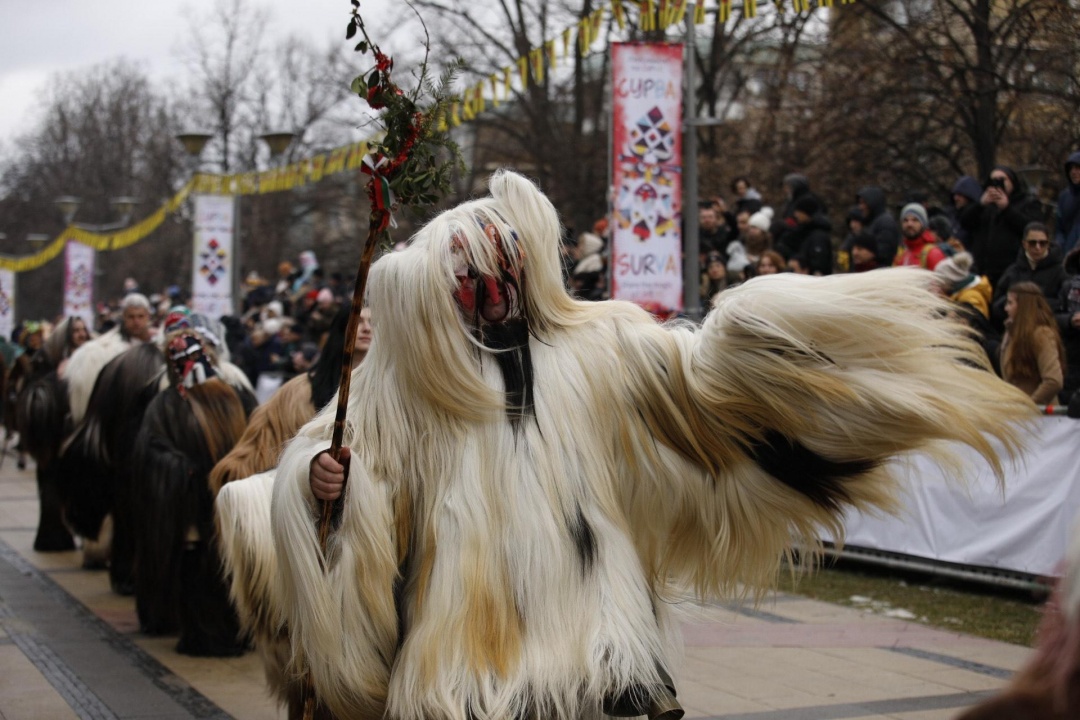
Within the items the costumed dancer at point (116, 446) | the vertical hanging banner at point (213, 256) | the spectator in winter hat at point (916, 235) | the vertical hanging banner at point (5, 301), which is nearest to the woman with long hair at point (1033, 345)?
the spectator in winter hat at point (916, 235)

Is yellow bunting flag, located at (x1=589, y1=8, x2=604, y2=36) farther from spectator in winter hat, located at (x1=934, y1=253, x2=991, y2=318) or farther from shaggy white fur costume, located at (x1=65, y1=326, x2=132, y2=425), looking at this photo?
shaggy white fur costume, located at (x1=65, y1=326, x2=132, y2=425)

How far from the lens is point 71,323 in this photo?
49.0 feet

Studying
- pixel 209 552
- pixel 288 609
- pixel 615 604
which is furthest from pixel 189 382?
pixel 615 604

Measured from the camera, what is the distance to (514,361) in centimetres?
396

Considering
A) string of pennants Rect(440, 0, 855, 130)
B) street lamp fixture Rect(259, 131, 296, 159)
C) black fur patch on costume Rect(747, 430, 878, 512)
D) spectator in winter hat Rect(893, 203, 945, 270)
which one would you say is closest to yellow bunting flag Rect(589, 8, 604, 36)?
string of pennants Rect(440, 0, 855, 130)

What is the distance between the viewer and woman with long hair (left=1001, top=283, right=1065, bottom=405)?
8.87 metres

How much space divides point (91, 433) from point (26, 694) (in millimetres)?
3025

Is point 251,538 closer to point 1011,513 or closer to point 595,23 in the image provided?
point 1011,513

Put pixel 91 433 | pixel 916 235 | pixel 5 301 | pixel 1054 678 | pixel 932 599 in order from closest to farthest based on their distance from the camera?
pixel 1054 678 → pixel 932 599 → pixel 91 433 → pixel 916 235 → pixel 5 301

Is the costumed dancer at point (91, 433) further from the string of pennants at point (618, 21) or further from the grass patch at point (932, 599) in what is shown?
the grass patch at point (932, 599)

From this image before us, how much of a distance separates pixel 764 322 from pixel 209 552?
5.01m

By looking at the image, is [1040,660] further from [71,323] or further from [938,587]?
[71,323]

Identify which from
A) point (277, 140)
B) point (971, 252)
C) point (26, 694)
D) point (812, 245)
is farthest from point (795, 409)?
point (277, 140)

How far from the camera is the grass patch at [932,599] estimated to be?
8352 mm
